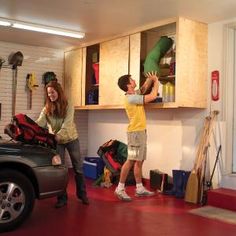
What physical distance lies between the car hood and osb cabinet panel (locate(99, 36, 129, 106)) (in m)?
2.57

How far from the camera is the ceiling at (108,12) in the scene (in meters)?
4.62

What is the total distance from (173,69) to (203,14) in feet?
3.04

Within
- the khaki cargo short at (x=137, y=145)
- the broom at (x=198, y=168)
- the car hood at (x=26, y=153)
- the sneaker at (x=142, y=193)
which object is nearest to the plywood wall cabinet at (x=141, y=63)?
the broom at (x=198, y=168)

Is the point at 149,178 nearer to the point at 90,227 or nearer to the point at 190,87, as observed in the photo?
the point at 190,87

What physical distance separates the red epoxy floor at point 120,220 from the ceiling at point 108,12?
8.47 ft

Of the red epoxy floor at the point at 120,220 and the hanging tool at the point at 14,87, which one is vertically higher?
the hanging tool at the point at 14,87

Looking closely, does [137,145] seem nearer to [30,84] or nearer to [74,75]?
[74,75]

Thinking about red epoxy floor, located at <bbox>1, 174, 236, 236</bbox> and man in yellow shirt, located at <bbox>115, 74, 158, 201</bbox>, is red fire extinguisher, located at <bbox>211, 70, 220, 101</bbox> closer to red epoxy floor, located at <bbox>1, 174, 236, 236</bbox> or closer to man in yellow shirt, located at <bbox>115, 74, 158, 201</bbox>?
man in yellow shirt, located at <bbox>115, 74, 158, 201</bbox>

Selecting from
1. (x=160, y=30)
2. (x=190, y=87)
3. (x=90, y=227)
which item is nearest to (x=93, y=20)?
(x=160, y=30)

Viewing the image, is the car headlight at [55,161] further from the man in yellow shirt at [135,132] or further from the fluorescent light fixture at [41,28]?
the fluorescent light fixture at [41,28]

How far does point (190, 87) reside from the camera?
5301mm

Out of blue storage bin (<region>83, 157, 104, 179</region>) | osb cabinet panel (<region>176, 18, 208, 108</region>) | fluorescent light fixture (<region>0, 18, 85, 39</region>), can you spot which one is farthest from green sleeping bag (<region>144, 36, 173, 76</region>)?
blue storage bin (<region>83, 157, 104, 179</region>)

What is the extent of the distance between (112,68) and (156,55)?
1.15 metres

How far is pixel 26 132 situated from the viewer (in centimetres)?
412
